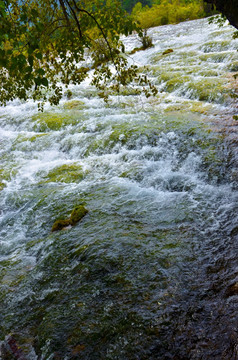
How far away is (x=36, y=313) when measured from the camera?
174 inches

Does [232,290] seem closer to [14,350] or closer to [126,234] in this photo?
[126,234]

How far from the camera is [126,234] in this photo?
5773 millimetres

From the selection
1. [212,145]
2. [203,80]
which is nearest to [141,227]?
[212,145]

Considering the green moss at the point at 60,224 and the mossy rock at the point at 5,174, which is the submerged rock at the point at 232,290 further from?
the mossy rock at the point at 5,174

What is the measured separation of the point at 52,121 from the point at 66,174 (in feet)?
16.0

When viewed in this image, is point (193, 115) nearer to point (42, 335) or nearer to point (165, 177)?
point (165, 177)

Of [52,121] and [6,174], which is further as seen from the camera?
[52,121]

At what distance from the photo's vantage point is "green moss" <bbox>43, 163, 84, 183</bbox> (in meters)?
8.75

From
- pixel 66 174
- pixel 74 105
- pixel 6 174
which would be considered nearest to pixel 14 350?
pixel 66 174

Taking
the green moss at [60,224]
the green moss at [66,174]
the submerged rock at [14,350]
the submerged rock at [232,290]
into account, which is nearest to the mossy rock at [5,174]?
the green moss at [66,174]

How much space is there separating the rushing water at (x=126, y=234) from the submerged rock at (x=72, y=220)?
0.18 meters

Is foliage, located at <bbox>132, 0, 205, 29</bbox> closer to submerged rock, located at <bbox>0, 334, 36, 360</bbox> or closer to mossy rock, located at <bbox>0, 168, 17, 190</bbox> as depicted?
mossy rock, located at <bbox>0, 168, 17, 190</bbox>

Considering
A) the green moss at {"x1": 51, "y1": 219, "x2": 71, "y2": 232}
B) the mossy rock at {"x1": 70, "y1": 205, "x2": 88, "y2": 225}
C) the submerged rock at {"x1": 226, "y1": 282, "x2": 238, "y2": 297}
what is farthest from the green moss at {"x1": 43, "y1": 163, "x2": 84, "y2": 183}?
the submerged rock at {"x1": 226, "y1": 282, "x2": 238, "y2": 297}

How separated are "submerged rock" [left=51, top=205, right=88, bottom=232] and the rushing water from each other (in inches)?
7.2
